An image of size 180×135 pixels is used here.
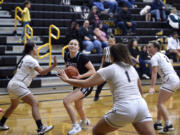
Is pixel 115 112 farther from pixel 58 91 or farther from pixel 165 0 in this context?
pixel 165 0

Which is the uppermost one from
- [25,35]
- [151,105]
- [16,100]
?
[25,35]

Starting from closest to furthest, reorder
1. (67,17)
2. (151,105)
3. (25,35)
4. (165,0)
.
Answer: (151,105) → (25,35) → (67,17) → (165,0)

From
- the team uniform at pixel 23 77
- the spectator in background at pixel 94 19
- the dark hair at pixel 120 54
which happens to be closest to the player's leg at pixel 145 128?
the dark hair at pixel 120 54

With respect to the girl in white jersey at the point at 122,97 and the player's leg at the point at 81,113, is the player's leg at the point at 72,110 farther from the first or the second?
the girl in white jersey at the point at 122,97

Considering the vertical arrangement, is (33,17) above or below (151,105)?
above

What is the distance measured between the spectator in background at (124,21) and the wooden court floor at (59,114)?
16.5 ft

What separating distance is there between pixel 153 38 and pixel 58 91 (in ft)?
22.2

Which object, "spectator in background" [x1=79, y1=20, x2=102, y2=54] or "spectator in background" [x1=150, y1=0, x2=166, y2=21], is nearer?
"spectator in background" [x1=79, y1=20, x2=102, y2=54]

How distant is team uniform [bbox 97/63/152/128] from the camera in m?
4.90

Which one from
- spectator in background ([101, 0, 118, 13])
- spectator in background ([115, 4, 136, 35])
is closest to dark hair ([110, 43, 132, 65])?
spectator in background ([115, 4, 136, 35])

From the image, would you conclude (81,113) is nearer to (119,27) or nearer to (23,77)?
(23,77)

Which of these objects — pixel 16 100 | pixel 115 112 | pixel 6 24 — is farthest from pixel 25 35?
pixel 115 112

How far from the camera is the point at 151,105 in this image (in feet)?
34.2

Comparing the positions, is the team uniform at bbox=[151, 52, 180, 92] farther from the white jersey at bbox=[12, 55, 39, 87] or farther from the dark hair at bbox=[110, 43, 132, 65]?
the dark hair at bbox=[110, 43, 132, 65]
